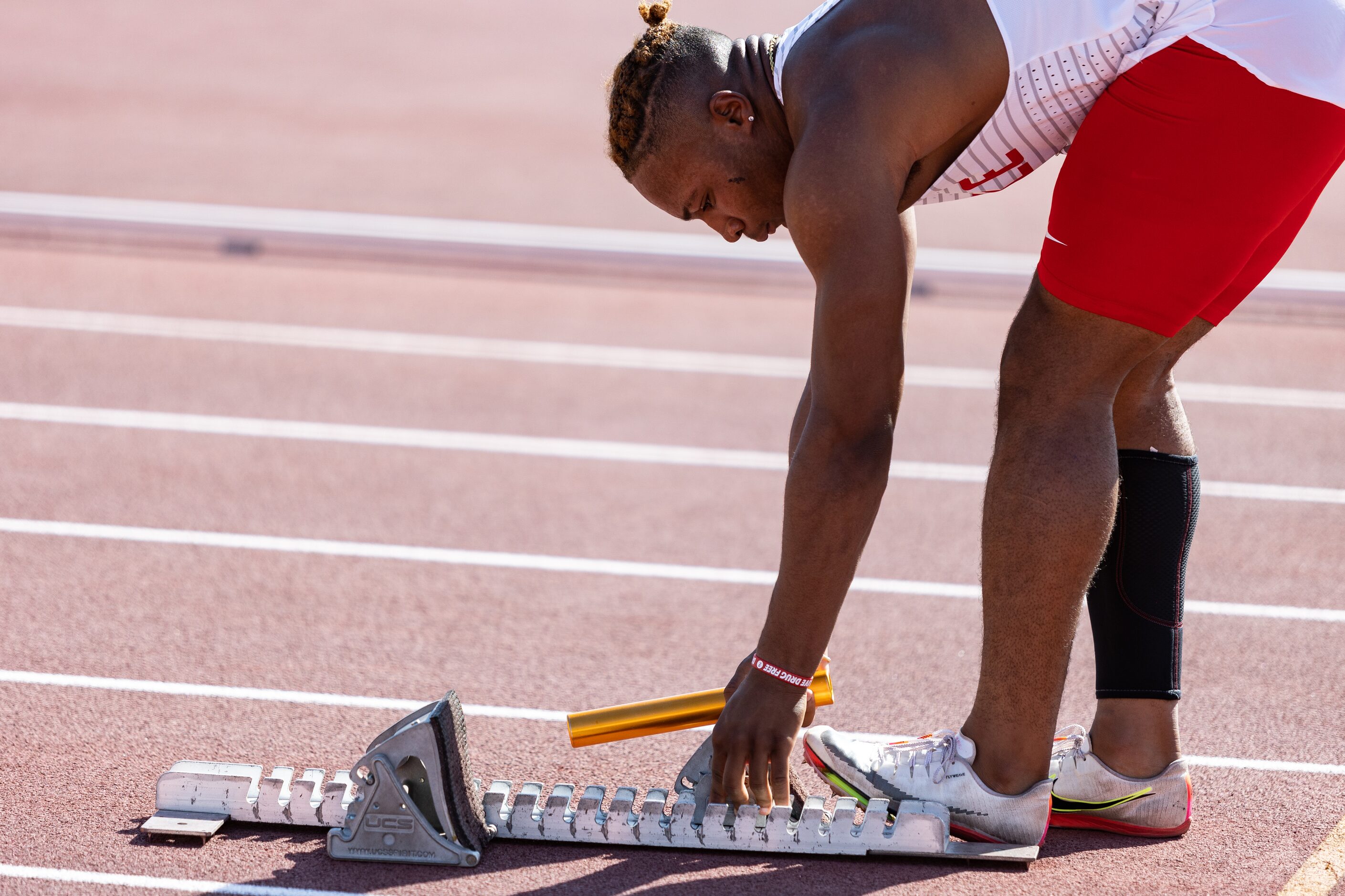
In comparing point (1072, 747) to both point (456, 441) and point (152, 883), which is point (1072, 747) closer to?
point (152, 883)

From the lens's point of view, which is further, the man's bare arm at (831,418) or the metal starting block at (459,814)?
the metal starting block at (459,814)

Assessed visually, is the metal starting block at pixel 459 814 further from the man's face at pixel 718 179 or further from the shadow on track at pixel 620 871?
the man's face at pixel 718 179

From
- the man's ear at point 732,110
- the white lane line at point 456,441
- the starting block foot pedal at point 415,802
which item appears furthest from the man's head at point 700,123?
the white lane line at point 456,441

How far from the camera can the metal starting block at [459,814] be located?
103 inches

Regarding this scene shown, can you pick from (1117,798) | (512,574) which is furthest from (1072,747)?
(512,574)

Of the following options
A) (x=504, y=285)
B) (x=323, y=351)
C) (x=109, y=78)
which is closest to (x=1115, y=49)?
(x=323, y=351)

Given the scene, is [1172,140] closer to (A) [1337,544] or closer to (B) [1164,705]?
(B) [1164,705]

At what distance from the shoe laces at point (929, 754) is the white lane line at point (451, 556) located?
156 centimetres

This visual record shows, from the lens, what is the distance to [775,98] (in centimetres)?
256

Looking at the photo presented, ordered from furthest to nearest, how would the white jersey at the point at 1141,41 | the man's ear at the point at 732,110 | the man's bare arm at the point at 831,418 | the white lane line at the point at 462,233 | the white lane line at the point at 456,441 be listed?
the white lane line at the point at 462,233 < the white lane line at the point at 456,441 < the man's ear at the point at 732,110 < the white jersey at the point at 1141,41 < the man's bare arm at the point at 831,418

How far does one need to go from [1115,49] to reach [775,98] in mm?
603

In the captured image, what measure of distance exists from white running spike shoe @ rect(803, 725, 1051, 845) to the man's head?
1070mm

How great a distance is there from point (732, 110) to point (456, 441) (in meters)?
3.54

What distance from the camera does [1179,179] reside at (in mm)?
2428
